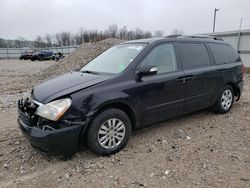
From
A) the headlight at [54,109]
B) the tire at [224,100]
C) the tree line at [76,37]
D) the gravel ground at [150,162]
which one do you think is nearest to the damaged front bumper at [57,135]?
the headlight at [54,109]

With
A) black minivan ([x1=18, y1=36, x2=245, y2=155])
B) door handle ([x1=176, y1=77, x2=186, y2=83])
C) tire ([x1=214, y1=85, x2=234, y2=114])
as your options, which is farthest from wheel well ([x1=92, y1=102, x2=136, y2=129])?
tire ([x1=214, y1=85, x2=234, y2=114])

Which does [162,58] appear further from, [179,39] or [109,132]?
[109,132]

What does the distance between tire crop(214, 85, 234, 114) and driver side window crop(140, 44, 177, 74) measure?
1605 mm

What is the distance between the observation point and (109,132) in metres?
3.37

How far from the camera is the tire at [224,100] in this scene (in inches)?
197

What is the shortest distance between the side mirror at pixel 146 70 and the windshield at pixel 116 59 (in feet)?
0.82

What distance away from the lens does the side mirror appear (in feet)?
11.6

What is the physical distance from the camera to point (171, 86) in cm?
396

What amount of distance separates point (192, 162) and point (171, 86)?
4.42 feet

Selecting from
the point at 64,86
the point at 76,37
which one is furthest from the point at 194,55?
the point at 76,37

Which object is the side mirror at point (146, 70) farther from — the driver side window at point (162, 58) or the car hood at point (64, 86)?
the car hood at point (64, 86)

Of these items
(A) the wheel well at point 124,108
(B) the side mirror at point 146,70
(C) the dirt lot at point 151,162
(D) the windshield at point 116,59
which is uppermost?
(D) the windshield at point 116,59

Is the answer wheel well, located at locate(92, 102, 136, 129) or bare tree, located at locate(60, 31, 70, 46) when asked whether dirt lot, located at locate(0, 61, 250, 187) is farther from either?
bare tree, located at locate(60, 31, 70, 46)

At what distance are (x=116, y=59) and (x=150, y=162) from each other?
6.26 feet
